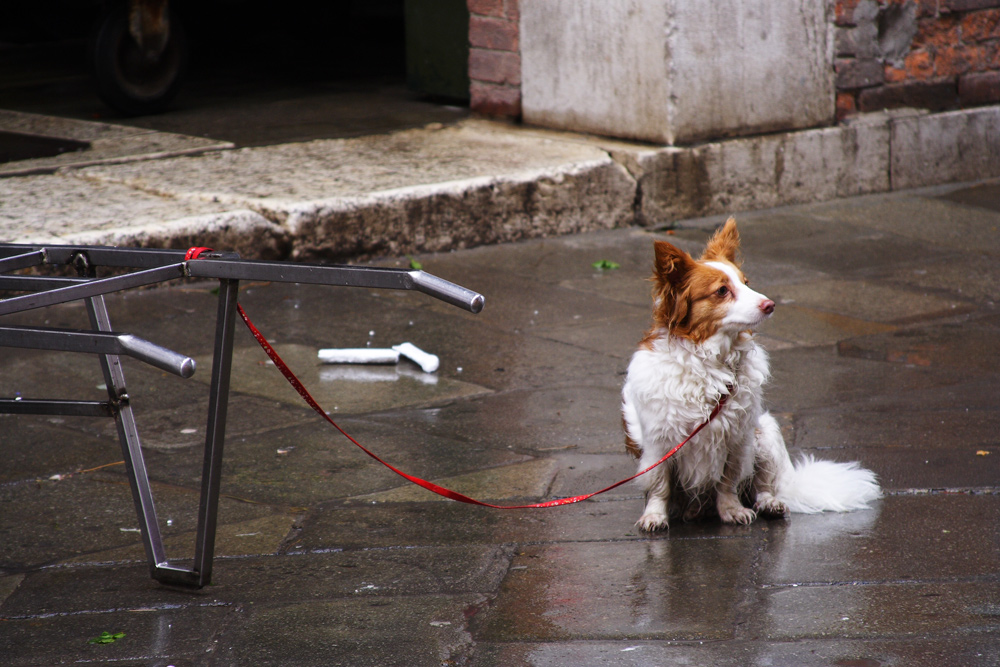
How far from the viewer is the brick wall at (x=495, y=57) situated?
791 cm

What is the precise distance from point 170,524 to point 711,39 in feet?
16.7

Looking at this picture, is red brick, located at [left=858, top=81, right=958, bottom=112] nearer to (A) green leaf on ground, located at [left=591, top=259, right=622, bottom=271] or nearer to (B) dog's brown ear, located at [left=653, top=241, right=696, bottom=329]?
(A) green leaf on ground, located at [left=591, top=259, right=622, bottom=271]

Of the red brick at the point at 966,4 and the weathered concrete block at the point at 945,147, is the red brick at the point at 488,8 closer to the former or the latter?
the weathered concrete block at the point at 945,147

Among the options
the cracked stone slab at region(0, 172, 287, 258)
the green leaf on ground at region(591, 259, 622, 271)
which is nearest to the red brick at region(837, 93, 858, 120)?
the green leaf on ground at region(591, 259, 622, 271)

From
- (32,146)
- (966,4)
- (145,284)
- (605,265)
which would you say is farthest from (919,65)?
(145,284)

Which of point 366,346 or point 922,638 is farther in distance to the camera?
point 366,346

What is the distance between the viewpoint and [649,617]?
2.82 m

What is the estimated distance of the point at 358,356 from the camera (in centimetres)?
504

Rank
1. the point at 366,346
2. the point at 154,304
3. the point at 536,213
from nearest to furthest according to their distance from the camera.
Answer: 1. the point at 366,346
2. the point at 154,304
3. the point at 536,213

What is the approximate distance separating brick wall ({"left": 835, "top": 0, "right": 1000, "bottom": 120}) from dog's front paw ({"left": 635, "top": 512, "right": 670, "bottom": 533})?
212 inches

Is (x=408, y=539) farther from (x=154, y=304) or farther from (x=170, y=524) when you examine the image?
(x=154, y=304)

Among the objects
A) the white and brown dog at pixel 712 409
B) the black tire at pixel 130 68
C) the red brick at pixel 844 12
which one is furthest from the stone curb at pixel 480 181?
the white and brown dog at pixel 712 409

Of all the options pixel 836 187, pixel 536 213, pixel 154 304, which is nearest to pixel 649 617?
pixel 154 304

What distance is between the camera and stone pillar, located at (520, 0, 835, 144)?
716 centimetres
